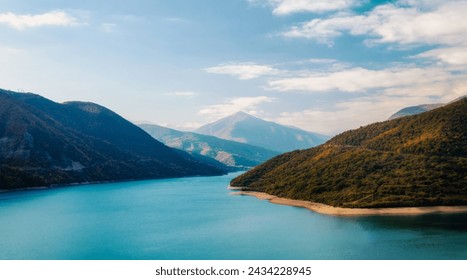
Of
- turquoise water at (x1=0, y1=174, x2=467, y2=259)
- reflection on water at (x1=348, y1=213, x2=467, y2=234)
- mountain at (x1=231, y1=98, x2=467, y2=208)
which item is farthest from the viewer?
mountain at (x1=231, y1=98, x2=467, y2=208)

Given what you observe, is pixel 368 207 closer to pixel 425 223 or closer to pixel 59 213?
pixel 425 223

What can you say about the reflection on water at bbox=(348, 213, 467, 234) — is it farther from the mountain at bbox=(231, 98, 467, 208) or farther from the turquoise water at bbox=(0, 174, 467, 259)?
the mountain at bbox=(231, 98, 467, 208)

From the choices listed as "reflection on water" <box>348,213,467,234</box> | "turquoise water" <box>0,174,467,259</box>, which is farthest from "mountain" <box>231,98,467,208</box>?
"turquoise water" <box>0,174,467,259</box>

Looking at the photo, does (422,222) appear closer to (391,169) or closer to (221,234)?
(391,169)

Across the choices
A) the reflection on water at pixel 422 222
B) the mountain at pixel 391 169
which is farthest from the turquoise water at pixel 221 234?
the mountain at pixel 391 169

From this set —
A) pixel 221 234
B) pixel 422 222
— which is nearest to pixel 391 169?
pixel 422 222

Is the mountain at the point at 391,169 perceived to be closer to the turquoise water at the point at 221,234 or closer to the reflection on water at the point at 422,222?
the reflection on water at the point at 422,222
